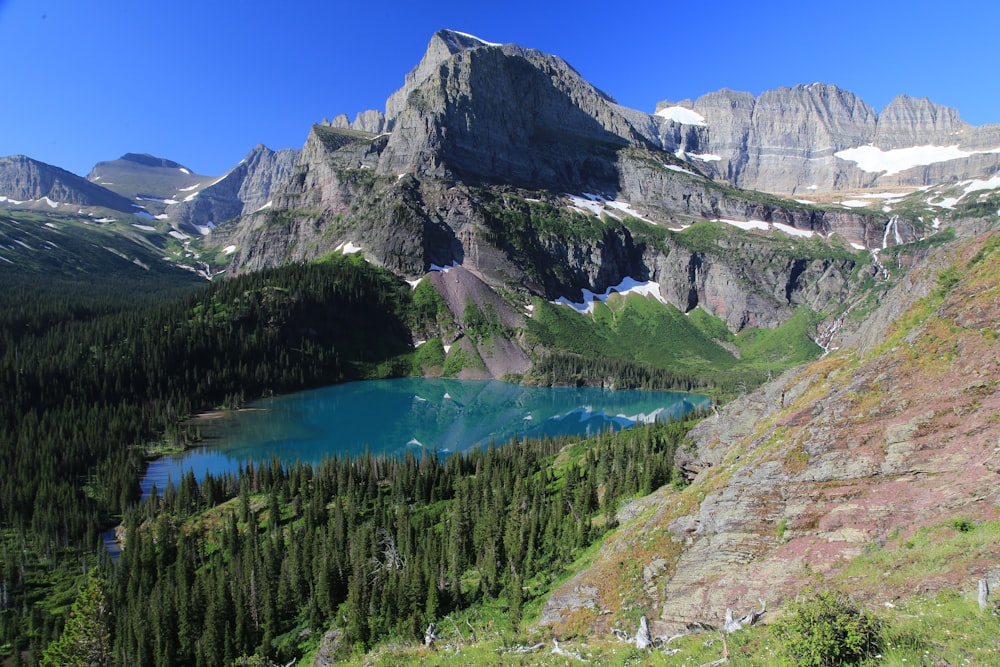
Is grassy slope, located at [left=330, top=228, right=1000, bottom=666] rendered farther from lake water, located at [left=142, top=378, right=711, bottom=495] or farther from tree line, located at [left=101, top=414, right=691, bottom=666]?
lake water, located at [left=142, top=378, right=711, bottom=495]

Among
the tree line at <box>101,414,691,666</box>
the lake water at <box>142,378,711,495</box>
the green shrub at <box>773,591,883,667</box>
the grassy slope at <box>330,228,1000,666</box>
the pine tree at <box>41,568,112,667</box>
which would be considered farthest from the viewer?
the lake water at <box>142,378,711,495</box>

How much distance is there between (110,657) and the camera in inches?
1698

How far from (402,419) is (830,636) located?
11865 centimetres

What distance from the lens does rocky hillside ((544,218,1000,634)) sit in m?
20.0

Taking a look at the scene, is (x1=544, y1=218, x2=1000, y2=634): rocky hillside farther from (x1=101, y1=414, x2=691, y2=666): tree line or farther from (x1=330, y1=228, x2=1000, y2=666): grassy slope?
(x1=101, y1=414, x2=691, y2=666): tree line

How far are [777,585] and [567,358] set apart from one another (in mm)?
165634

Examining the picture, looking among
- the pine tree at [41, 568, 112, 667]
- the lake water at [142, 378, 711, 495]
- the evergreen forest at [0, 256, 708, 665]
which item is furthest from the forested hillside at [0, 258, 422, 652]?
the pine tree at [41, 568, 112, 667]

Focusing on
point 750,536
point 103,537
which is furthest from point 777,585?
point 103,537

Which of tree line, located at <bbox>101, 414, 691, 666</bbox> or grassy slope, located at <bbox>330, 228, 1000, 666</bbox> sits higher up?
A: grassy slope, located at <bbox>330, 228, 1000, 666</bbox>

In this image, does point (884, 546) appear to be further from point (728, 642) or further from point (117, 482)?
point (117, 482)

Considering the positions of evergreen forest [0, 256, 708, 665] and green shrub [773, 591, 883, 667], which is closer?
green shrub [773, 591, 883, 667]

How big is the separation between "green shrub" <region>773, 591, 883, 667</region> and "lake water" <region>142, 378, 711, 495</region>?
3105 inches

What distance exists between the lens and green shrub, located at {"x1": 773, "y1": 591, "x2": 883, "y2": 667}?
13281mm

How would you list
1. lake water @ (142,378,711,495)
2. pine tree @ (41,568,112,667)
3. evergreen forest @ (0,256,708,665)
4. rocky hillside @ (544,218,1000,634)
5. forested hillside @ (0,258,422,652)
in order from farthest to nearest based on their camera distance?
lake water @ (142,378,711,495) < forested hillside @ (0,258,422,652) < evergreen forest @ (0,256,708,665) < pine tree @ (41,568,112,667) < rocky hillside @ (544,218,1000,634)
